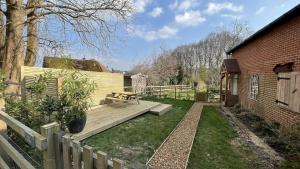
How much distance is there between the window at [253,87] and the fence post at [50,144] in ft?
36.6

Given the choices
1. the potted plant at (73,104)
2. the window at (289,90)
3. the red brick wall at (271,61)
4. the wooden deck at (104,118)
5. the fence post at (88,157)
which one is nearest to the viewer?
the fence post at (88,157)

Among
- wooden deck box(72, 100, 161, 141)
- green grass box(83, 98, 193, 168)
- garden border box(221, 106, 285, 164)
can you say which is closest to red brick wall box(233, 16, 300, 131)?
garden border box(221, 106, 285, 164)

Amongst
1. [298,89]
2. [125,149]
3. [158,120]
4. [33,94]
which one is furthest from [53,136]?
[158,120]

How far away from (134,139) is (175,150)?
134 centimetres

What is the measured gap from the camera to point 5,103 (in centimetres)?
559

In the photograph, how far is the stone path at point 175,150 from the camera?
199 inches

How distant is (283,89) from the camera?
804cm

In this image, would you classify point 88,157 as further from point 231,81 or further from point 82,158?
point 231,81

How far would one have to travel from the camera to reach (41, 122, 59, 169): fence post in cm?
191

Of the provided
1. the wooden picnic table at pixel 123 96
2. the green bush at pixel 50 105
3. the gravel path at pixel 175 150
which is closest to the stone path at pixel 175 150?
the gravel path at pixel 175 150

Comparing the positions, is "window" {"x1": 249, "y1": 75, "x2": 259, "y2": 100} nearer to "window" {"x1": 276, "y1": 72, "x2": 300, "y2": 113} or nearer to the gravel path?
"window" {"x1": 276, "y1": 72, "x2": 300, "y2": 113}

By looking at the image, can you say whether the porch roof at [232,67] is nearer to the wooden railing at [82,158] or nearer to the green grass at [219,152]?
the green grass at [219,152]

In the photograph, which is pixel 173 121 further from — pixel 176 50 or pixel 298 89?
pixel 176 50

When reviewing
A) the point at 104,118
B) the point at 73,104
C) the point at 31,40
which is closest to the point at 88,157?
the point at 73,104
